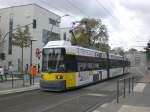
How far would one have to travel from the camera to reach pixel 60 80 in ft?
65.7

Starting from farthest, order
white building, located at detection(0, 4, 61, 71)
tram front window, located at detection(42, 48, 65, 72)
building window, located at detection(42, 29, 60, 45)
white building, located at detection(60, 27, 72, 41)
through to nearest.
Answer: white building, located at detection(60, 27, 72, 41), building window, located at detection(42, 29, 60, 45), white building, located at detection(0, 4, 61, 71), tram front window, located at detection(42, 48, 65, 72)

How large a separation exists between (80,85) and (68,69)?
2809 mm

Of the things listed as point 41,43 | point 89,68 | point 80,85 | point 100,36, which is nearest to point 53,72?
point 80,85

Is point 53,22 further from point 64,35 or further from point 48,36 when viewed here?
point 64,35

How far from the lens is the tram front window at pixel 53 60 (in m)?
20.4

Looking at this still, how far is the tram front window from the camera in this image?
20.4m

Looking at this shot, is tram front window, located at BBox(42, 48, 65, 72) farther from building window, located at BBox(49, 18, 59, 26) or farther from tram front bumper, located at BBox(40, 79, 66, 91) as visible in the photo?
building window, located at BBox(49, 18, 59, 26)

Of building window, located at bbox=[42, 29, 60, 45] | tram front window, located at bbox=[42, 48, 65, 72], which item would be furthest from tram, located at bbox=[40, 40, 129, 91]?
building window, located at bbox=[42, 29, 60, 45]

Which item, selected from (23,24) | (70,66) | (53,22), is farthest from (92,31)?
(70,66)

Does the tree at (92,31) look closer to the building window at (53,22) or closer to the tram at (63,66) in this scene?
the building window at (53,22)

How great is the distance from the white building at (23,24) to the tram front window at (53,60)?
49.3 m

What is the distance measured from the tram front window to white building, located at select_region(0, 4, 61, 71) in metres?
49.3

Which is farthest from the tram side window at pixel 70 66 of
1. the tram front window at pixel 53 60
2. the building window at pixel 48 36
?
the building window at pixel 48 36

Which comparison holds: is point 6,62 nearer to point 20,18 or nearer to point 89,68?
point 20,18
